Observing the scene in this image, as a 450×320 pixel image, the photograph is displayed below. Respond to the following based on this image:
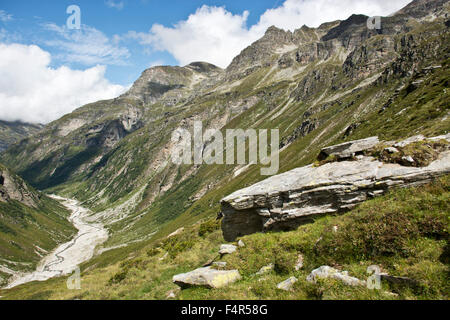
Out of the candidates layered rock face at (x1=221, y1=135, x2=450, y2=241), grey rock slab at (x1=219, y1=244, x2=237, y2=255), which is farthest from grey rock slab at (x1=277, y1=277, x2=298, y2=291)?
layered rock face at (x1=221, y1=135, x2=450, y2=241)

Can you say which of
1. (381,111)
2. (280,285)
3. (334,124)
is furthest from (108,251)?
(280,285)

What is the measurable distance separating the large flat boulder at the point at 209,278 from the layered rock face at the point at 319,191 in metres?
7.26

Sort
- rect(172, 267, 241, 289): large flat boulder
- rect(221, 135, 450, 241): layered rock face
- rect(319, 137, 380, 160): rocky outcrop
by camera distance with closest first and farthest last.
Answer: rect(172, 267, 241, 289): large flat boulder, rect(221, 135, 450, 241): layered rock face, rect(319, 137, 380, 160): rocky outcrop

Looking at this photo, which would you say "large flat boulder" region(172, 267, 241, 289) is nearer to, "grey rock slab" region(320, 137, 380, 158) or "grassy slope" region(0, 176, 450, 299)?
"grassy slope" region(0, 176, 450, 299)

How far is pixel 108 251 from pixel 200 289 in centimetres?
21357

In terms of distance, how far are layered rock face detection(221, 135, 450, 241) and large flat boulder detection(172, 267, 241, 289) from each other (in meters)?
Result: 7.26

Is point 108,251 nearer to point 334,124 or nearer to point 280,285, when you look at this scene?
point 334,124

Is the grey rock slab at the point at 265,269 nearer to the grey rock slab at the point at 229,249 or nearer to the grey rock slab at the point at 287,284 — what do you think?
the grey rock slab at the point at 287,284

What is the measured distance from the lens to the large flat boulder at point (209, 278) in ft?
42.4

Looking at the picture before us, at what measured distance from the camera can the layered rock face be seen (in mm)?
15531

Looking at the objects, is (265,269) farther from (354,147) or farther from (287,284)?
(354,147)

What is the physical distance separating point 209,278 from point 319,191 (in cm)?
989

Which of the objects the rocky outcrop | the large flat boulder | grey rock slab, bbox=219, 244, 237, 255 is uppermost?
the rocky outcrop
